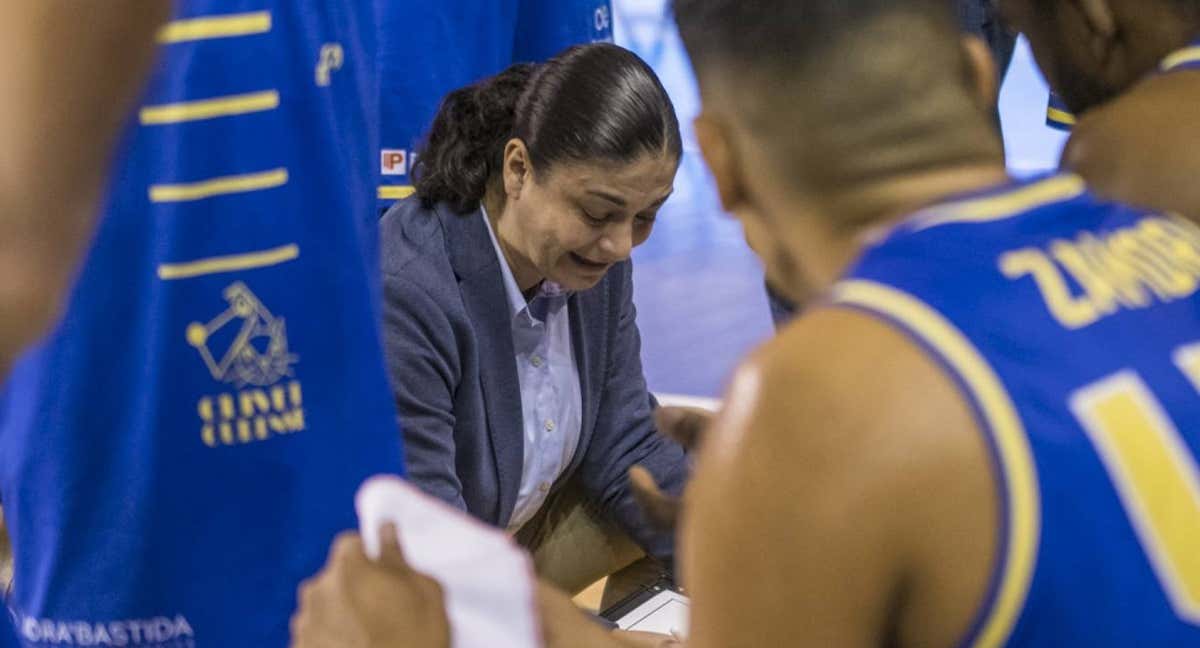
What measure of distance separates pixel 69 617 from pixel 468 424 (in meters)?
0.84

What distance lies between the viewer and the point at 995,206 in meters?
0.74

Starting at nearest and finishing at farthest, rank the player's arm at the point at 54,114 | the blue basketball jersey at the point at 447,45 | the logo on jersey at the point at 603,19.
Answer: the player's arm at the point at 54,114 → the blue basketball jersey at the point at 447,45 → the logo on jersey at the point at 603,19

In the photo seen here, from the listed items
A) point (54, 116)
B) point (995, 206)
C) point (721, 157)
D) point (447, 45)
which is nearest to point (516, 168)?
point (447, 45)

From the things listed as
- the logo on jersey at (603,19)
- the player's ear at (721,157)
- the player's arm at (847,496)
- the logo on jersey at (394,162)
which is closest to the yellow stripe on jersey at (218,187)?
the player's ear at (721,157)

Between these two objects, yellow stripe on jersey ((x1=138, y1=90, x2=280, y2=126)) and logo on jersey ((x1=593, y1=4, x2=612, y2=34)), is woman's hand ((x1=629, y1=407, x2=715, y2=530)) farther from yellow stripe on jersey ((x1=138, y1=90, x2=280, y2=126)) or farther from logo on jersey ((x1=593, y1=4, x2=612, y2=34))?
logo on jersey ((x1=593, y1=4, x2=612, y2=34))

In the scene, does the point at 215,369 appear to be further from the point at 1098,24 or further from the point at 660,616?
the point at 660,616

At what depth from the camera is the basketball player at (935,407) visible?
650 millimetres

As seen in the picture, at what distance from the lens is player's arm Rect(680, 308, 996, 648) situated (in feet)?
2.12

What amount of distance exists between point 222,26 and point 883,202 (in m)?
0.50

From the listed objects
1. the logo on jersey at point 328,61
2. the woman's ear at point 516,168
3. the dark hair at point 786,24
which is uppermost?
the dark hair at point 786,24

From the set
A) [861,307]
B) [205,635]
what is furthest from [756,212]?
[205,635]

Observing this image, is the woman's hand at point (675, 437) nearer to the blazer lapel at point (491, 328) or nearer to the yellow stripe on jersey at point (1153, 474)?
the yellow stripe on jersey at point (1153, 474)

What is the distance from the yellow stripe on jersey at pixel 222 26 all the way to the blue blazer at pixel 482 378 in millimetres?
822

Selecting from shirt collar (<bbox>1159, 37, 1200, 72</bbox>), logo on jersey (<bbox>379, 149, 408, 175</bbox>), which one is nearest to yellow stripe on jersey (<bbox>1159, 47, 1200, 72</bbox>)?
shirt collar (<bbox>1159, 37, 1200, 72</bbox>)
